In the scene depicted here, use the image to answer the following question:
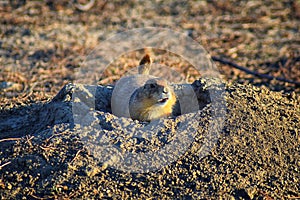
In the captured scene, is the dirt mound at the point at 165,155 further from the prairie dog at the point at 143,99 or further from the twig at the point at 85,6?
the twig at the point at 85,6

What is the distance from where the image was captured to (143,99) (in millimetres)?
4715

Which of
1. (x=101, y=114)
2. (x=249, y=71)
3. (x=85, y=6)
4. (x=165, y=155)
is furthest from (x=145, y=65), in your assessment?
(x=85, y=6)

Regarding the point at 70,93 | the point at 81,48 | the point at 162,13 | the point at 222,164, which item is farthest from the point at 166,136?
the point at 162,13

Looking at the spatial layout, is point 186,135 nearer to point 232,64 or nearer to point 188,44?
point 232,64

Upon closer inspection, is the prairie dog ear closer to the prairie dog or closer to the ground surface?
the prairie dog

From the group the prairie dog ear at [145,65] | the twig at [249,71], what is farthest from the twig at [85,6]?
the prairie dog ear at [145,65]

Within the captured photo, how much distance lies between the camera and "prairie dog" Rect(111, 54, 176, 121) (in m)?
4.59

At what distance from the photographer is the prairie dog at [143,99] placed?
4.59m

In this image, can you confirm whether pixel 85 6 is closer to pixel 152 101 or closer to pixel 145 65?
pixel 145 65

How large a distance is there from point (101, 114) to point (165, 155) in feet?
2.42

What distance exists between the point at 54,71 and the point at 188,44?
247 cm

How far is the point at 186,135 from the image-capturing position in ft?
13.0

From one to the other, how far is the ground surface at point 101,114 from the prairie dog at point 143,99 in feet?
1.93

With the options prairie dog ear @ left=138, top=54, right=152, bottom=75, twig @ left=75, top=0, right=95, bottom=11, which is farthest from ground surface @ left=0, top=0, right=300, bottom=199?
prairie dog ear @ left=138, top=54, right=152, bottom=75
